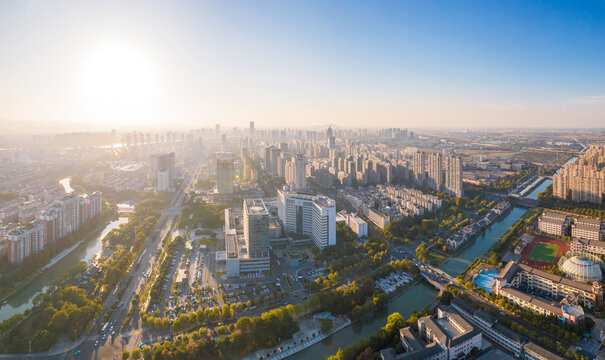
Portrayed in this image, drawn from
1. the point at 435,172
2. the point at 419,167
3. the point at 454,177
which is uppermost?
the point at 419,167

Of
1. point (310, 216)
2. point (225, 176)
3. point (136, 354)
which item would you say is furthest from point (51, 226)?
point (225, 176)

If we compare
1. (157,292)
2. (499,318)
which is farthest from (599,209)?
(157,292)

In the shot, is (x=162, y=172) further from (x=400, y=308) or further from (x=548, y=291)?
(x=548, y=291)

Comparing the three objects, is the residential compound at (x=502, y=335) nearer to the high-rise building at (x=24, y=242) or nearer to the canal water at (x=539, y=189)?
the high-rise building at (x=24, y=242)

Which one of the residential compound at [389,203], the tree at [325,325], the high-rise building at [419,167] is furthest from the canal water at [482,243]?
the high-rise building at [419,167]

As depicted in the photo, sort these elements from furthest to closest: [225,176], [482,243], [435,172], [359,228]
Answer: [435,172]
[225,176]
[359,228]
[482,243]
